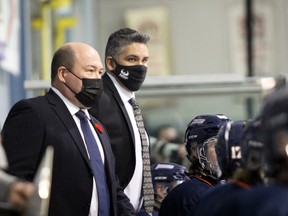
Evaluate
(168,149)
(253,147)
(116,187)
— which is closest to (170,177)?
(116,187)

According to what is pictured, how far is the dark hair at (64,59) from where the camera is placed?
746cm

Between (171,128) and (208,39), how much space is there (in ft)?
24.3

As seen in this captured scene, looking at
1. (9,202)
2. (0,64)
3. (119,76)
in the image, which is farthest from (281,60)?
(9,202)

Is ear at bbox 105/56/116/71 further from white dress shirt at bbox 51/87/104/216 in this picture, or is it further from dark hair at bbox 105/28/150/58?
white dress shirt at bbox 51/87/104/216

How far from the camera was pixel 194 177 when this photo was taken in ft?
22.8

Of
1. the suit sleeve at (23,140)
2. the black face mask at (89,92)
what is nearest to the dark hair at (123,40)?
the black face mask at (89,92)

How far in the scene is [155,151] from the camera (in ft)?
38.7

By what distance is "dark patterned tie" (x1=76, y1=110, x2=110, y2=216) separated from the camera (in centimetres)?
711

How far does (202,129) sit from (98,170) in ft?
2.30

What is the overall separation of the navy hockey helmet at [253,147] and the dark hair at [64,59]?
103 inches

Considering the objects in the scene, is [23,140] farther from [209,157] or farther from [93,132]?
[209,157]

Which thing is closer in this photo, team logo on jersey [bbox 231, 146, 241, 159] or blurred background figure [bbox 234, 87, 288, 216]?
blurred background figure [bbox 234, 87, 288, 216]

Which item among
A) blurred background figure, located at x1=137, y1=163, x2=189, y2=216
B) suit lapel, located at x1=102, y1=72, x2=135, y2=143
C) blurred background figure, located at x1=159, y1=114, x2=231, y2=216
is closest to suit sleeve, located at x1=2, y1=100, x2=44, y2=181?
blurred background figure, located at x1=159, y1=114, x2=231, y2=216

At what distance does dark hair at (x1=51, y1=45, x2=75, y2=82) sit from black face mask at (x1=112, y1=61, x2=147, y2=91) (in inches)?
28.8
